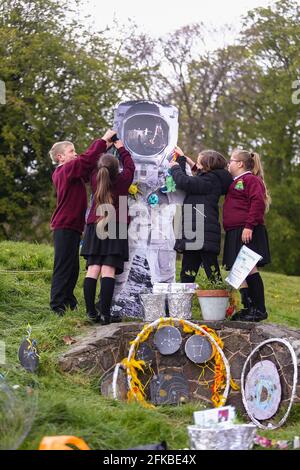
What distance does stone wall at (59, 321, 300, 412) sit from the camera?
6668mm

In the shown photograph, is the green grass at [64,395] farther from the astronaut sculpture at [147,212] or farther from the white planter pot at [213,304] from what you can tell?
the white planter pot at [213,304]

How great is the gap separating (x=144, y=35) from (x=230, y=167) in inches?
686

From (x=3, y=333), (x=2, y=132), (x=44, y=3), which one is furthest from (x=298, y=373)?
(x=44, y=3)

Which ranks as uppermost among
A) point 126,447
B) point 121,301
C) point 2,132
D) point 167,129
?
point 2,132

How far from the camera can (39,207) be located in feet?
66.8

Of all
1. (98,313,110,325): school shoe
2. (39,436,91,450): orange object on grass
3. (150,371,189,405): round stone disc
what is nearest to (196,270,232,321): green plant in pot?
(150,371,189,405): round stone disc

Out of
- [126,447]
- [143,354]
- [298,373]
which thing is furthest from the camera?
[143,354]

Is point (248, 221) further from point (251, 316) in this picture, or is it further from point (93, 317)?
point (93, 317)

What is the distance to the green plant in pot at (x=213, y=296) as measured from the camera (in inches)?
281

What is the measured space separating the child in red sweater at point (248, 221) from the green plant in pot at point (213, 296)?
18 centimetres

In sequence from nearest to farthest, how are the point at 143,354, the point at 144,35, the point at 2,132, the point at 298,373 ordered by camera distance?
the point at 298,373, the point at 143,354, the point at 2,132, the point at 144,35

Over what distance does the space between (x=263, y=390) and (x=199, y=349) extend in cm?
71

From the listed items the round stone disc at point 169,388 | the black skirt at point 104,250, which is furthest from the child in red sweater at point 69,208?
the round stone disc at point 169,388

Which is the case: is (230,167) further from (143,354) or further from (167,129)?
(143,354)
